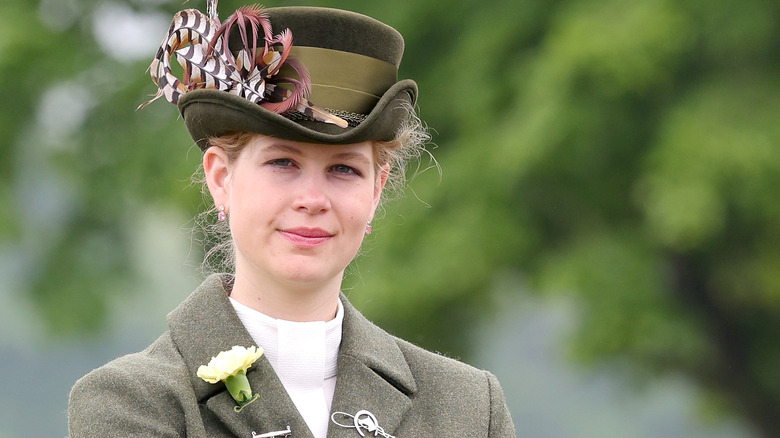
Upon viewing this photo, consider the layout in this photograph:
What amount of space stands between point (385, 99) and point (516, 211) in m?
4.89

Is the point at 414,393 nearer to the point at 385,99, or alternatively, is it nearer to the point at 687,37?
the point at 385,99

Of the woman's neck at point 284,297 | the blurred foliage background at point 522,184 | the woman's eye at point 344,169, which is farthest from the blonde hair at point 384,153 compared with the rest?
the blurred foliage background at point 522,184

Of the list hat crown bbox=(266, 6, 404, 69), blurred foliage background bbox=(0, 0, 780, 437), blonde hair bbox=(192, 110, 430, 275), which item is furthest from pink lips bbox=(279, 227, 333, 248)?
blurred foliage background bbox=(0, 0, 780, 437)

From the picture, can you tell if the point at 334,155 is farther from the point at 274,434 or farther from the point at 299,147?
the point at 274,434

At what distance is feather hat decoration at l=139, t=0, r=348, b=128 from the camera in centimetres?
281

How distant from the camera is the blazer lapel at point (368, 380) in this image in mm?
2865

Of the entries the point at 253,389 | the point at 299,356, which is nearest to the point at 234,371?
the point at 253,389


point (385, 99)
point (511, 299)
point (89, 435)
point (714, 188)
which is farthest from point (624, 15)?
point (89, 435)

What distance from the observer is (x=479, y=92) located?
7.91 meters

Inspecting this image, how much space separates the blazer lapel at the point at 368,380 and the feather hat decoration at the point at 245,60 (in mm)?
502

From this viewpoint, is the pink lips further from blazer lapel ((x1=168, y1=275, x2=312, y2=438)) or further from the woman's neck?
blazer lapel ((x1=168, y1=275, x2=312, y2=438))

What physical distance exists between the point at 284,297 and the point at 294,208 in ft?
0.67

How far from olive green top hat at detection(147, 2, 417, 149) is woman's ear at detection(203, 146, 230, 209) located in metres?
0.04

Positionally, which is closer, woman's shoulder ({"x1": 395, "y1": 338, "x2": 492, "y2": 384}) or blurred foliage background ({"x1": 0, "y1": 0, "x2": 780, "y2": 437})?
woman's shoulder ({"x1": 395, "y1": 338, "x2": 492, "y2": 384})
